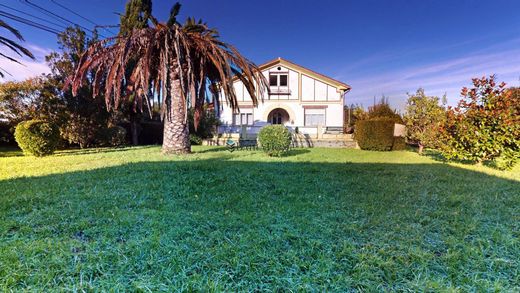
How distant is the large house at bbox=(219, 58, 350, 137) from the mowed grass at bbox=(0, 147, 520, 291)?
15.7 meters

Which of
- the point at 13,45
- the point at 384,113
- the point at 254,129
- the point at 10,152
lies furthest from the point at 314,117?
the point at 10,152

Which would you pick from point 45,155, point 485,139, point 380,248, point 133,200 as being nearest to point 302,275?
point 380,248

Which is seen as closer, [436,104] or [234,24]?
[436,104]

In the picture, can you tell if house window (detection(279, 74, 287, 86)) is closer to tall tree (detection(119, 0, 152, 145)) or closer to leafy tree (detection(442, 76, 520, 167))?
tall tree (detection(119, 0, 152, 145))

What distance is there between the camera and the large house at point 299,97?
20.4 meters

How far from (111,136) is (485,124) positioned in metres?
17.6

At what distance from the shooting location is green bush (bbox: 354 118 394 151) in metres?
12.7

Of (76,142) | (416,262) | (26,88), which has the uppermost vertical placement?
(26,88)

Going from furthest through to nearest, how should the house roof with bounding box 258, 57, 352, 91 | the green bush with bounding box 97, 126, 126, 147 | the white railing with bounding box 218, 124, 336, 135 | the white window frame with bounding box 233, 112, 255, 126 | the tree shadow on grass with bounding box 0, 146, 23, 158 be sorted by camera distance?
the white window frame with bounding box 233, 112, 255, 126, the house roof with bounding box 258, 57, 352, 91, the white railing with bounding box 218, 124, 336, 135, the green bush with bounding box 97, 126, 126, 147, the tree shadow on grass with bounding box 0, 146, 23, 158

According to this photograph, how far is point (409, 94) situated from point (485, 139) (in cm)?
575

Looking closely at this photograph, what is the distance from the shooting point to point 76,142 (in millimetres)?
13453

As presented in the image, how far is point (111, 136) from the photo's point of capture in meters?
14.4

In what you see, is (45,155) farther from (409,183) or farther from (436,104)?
(436,104)

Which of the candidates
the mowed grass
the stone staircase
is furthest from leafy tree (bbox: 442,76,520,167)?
the stone staircase
